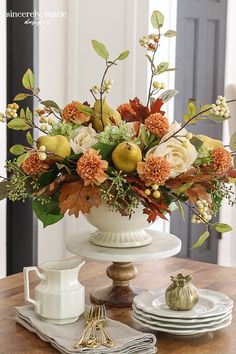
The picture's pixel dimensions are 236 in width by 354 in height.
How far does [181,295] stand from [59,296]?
0.27m

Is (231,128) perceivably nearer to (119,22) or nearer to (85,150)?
(119,22)

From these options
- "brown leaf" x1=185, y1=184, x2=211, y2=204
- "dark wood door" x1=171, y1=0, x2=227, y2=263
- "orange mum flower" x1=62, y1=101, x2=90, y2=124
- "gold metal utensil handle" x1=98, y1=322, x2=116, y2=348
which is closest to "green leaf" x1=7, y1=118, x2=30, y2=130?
"orange mum flower" x1=62, y1=101, x2=90, y2=124

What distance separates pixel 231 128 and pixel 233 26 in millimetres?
611

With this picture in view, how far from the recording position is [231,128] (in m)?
4.20

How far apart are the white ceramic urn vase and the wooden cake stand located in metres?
0.02

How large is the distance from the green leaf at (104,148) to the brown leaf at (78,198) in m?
0.09

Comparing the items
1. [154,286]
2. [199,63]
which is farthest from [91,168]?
[199,63]

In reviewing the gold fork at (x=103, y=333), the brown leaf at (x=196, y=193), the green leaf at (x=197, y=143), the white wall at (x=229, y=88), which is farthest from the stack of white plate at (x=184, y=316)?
the white wall at (x=229, y=88)

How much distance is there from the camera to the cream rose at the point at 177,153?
5.14 feet

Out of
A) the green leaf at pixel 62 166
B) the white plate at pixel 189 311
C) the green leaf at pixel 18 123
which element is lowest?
the white plate at pixel 189 311

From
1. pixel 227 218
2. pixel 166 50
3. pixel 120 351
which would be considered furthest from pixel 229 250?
pixel 120 351

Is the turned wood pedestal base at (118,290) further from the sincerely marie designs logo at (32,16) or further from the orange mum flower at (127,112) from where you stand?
the sincerely marie designs logo at (32,16)

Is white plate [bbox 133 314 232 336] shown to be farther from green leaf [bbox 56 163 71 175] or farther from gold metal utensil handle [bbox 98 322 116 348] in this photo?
green leaf [bbox 56 163 71 175]

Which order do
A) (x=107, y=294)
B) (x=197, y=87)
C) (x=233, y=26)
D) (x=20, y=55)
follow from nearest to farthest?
1. (x=107, y=294)
2. (x=20, y=55)
3. (x=197, y=87)
4. (x=233, y=26)
